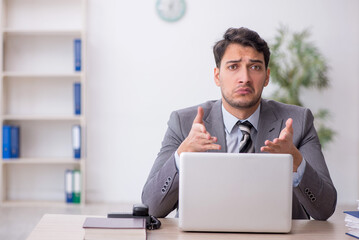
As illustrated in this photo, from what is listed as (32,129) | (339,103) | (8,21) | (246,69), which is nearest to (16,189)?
(32,129)

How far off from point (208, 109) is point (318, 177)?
619 mm

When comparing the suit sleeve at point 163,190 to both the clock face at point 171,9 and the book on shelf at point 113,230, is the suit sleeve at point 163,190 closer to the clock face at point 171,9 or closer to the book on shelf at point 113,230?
the book on shelf at point 113,230

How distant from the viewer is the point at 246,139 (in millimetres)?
2094

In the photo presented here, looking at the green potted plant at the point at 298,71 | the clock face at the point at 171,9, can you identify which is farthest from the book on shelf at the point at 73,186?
the green potted plant at the point at 298,71

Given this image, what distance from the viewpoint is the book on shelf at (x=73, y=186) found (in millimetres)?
4953

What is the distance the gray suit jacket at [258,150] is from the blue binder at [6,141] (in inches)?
125

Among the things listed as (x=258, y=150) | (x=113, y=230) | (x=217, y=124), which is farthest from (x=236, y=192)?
(x=217, y=124)

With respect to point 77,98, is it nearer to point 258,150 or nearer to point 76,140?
point 76,140

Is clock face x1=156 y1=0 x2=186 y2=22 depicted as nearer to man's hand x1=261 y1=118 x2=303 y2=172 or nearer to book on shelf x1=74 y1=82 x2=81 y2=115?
book on shelf x1=74 y1=82 x2=81 y2=115

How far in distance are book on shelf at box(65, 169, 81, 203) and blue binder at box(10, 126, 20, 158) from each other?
535mm

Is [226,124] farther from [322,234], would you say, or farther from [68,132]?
[68,132]

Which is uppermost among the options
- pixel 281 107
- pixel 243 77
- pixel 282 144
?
pixel 243 77

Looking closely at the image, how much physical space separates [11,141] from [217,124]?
3.36 metres

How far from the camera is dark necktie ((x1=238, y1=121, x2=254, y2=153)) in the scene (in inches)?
81.4
